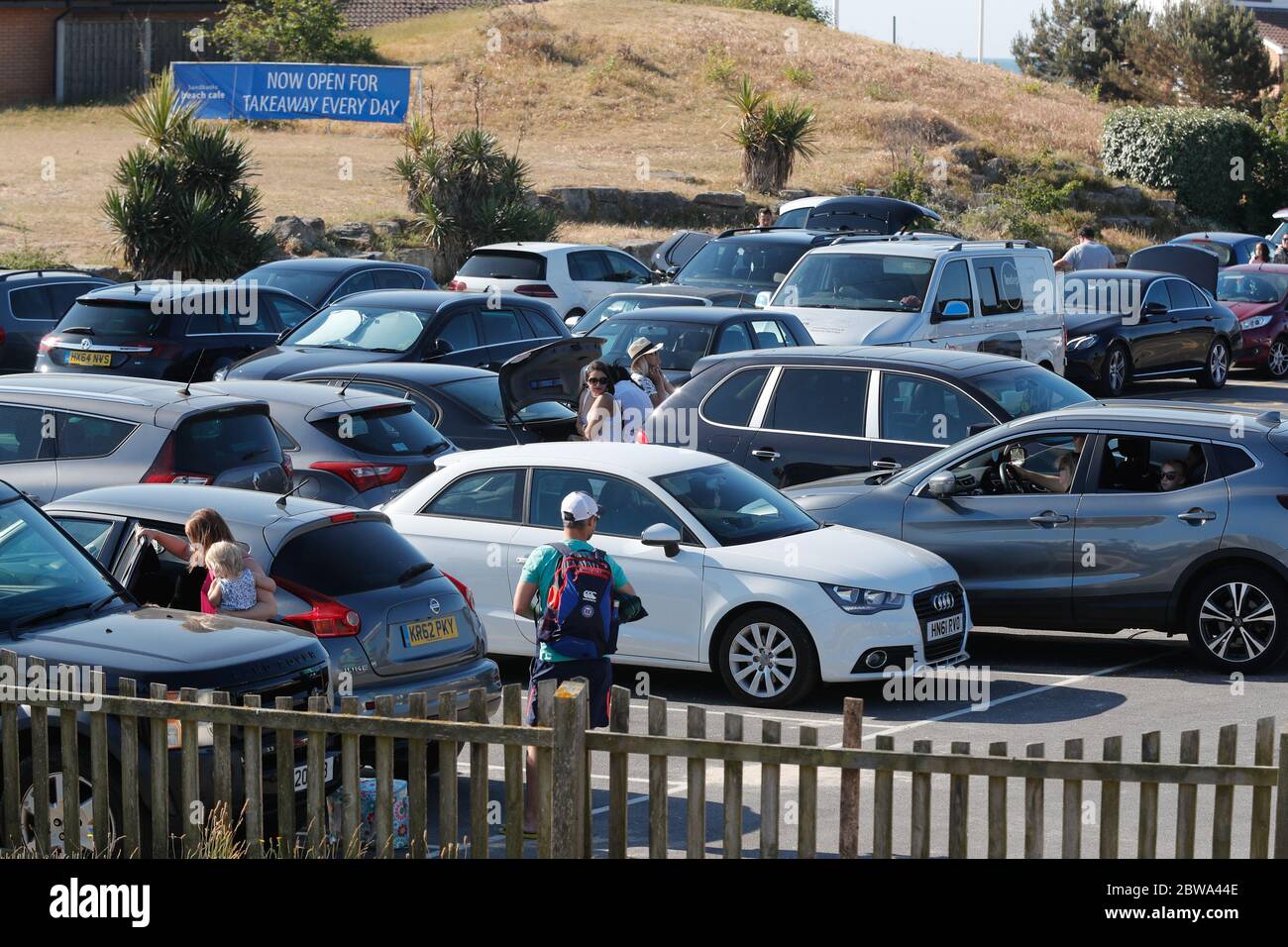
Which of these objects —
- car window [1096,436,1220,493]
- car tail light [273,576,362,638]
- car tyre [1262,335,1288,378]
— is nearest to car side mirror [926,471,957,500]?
car window [1096,436,1220,493]

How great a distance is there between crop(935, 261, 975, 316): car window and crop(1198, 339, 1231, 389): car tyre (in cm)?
790

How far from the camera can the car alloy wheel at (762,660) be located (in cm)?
1023

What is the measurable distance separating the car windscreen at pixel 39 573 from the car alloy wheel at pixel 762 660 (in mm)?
4034

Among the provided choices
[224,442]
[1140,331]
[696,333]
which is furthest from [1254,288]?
[224,442]

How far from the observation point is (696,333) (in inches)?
715

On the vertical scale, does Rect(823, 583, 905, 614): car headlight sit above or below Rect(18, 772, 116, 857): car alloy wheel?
above

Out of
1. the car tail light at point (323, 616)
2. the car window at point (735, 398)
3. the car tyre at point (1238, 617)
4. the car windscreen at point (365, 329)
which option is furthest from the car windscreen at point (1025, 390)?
the car tail light at point (323, 616)

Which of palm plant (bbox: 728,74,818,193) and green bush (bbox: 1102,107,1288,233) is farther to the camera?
green bush (bbox: 1102,107,1288,233)

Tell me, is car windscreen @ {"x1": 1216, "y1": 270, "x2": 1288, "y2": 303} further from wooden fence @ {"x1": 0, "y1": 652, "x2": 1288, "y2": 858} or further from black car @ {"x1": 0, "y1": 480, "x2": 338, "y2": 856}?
wooden fence @ {"x1": 0, "y1": 652, "x2": 1288, "y2": 858}

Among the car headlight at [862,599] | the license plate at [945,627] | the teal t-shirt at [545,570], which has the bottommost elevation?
the license plate at [945,627]

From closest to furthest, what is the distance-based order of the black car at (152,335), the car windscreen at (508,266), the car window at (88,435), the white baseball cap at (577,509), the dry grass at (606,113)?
the white baseball cap at (577,509)
the car window at (88,435)
the black car at (152,335)
the car windscreen at (508,266)
the dry grass at (606,113)

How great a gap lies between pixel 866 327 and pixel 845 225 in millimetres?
12462

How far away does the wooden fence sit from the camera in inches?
214

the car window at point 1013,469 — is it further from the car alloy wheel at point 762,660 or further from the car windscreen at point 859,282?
the car windscreen at point 859,282
